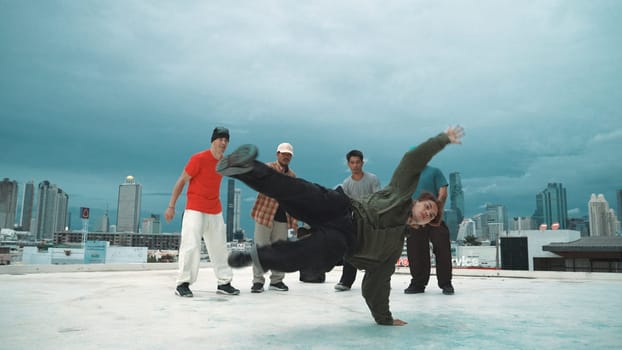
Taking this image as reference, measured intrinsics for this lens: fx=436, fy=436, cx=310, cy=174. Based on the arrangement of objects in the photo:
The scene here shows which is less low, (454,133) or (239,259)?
(454,133)

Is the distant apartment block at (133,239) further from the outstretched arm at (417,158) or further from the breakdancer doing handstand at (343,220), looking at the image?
the outstretched arm at (417,158)

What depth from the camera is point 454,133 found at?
9.23ft

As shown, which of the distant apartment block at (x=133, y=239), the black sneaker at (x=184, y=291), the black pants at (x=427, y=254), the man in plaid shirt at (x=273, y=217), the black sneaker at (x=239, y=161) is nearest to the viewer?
the black sneaker at (x=239, y=161)

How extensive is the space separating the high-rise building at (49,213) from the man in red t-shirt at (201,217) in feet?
561

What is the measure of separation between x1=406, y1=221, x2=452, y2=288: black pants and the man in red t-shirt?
6.42 ft

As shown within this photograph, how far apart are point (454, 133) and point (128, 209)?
154445 mm

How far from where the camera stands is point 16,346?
2180 mm

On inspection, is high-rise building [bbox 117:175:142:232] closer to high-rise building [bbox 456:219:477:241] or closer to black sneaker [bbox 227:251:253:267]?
→ high-rise building [bbox 456:219:477:241]

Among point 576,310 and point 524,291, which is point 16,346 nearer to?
point 576,310

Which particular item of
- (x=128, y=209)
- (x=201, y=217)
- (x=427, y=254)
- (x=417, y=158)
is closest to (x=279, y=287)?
(x=201, y=217)

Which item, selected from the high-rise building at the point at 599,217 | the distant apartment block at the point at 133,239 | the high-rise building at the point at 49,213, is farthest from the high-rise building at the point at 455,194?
the high-rise building at the point at 49,213

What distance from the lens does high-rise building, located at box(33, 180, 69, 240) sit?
15829 cm

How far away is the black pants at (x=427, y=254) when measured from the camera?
4.75 meters

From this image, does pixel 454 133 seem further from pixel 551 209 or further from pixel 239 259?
pixel 551 209
